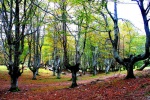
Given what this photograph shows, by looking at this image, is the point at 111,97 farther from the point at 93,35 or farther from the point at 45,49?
the point at 45,49

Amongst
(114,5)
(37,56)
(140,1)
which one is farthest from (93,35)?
(140,1)

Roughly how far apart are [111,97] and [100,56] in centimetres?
4875

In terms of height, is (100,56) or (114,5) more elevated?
(114,5)

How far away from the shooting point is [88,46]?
52.7 meters

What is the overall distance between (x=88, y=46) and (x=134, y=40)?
12287 millimetres

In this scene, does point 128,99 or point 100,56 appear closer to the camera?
point 128,99

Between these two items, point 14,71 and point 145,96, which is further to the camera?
point 14,71

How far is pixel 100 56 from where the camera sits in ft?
198

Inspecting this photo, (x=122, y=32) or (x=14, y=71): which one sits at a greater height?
(x=122, y=32)

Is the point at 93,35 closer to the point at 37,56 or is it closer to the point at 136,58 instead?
the point at 37,56

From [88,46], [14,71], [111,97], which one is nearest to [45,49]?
[88,46]

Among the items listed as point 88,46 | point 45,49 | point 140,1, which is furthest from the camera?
point 45,49

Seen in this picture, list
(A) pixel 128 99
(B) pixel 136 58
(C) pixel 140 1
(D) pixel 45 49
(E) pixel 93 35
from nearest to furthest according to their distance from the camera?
1. (A) pixel 128 99
2. (C) pixel 140 1
3. (B) pixel 136 58
4. (E) pixel 93 35
5. (D) pixel 45 49

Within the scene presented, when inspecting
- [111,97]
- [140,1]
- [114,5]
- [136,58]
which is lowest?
[111,97]
